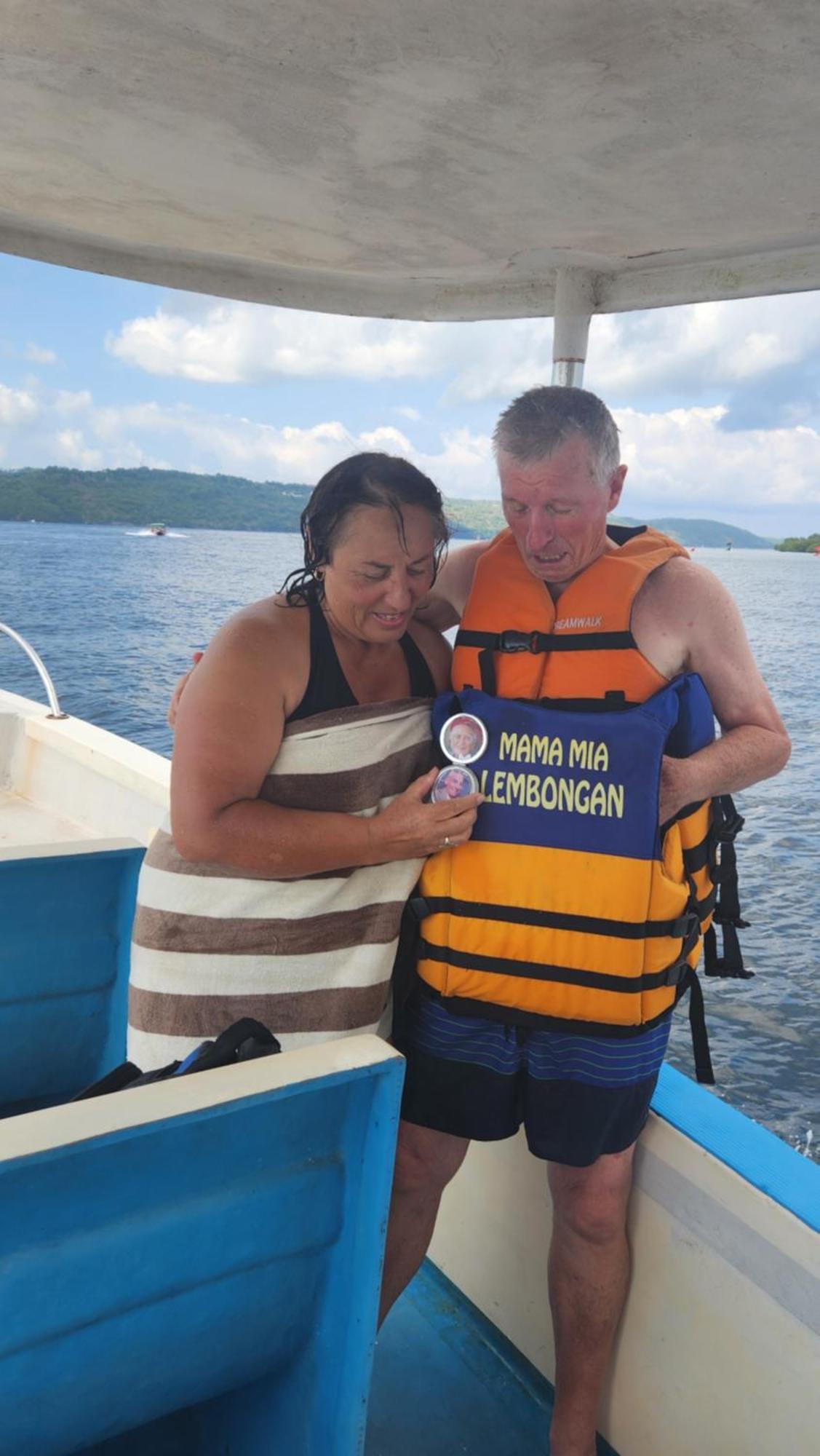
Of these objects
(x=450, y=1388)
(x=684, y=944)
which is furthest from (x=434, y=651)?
(x=450, y=1388)

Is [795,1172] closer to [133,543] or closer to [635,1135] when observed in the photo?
[635,1135]

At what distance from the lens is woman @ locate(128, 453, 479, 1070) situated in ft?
4.42

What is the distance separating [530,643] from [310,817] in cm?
41

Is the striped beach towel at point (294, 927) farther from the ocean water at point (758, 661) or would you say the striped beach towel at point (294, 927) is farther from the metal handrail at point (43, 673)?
the metal handrail at point (43, 673)

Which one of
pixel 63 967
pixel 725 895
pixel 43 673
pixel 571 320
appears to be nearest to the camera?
pixel 725 895

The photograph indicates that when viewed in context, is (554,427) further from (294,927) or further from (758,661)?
(758,661)

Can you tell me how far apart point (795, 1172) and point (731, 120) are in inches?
53.9

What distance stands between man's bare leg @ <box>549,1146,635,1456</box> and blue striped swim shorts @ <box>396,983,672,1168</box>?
0.22ft

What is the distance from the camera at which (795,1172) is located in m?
1.32

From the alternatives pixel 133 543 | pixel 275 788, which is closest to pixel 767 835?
pixel 275 788

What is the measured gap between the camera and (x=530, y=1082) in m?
1.43

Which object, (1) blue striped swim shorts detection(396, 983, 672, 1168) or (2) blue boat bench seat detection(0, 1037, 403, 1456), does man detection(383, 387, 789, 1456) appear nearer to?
(1) blue striped swim shorts detection(396, 983, 672, 1168)

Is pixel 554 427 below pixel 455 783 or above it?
above

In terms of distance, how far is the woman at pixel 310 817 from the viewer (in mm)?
1347
